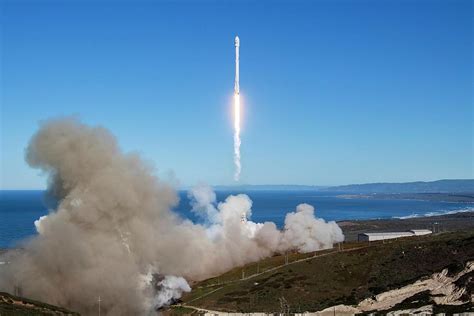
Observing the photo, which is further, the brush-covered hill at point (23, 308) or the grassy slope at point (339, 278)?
the grassy slope at point (339, 278)

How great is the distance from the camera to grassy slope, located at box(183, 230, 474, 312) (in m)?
74.1

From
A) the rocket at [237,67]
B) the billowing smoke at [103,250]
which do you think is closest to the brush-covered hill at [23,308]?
the billowing smoke at [103,250]

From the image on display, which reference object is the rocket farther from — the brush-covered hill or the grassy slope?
the brush-covered hill

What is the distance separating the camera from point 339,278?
82.1 meters

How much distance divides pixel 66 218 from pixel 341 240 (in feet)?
208

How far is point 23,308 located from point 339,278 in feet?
149

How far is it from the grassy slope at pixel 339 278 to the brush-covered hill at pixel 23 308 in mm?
23730

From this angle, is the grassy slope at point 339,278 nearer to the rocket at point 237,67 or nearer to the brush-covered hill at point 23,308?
the brush-covered hill at point 23,308

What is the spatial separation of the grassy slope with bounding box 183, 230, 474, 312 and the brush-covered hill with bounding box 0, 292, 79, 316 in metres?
23.7

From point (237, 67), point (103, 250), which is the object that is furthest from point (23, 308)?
point (237, 67)

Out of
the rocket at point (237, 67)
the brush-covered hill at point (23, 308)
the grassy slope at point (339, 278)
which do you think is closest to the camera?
the brush-covered hill at point (23, 308)

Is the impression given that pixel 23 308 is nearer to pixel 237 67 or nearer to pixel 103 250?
pixel 103 250

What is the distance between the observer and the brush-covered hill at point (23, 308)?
54125mm

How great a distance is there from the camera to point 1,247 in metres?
141
